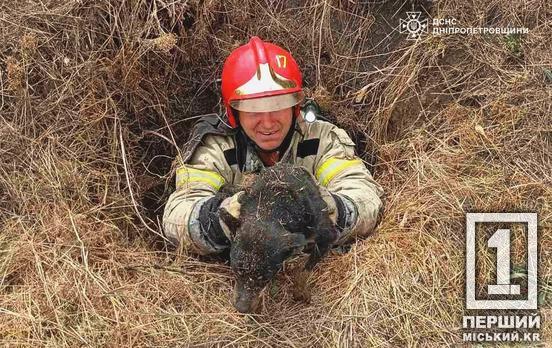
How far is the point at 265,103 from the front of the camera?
311cm

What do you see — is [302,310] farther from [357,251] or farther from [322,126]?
[322,126]

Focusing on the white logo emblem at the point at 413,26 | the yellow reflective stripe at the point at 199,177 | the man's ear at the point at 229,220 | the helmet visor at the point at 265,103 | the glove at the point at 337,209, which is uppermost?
the white logo emblem at the point at 413,26

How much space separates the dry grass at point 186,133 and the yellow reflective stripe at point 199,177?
0.33 m

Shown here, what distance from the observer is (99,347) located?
2555mm

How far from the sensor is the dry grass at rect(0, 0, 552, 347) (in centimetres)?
269

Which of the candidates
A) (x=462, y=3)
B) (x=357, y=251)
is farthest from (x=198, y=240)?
(x=462, y=3)

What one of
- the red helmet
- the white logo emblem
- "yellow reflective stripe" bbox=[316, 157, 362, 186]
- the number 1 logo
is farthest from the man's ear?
the white logo emblem

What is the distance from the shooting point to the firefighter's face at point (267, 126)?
3.15 metres

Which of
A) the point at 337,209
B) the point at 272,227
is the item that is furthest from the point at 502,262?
the point at 272,227

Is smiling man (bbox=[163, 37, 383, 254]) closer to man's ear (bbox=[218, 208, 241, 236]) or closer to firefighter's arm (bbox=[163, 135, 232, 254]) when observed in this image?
firefighter's arm (bbox=[163, 135, 232, 254])

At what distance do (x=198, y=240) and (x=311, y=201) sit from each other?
26.0 inches

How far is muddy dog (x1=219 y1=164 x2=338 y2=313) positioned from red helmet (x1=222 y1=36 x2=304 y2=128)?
59cm

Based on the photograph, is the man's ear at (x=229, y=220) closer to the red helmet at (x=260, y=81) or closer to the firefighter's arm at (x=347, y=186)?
the firefighter's arm at (x=347, y=186)

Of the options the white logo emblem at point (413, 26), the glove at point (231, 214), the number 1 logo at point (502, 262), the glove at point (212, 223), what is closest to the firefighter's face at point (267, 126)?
the glove at point (212, 223)
